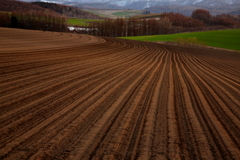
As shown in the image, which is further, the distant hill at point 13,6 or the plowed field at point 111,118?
the distant hill at point 13,6

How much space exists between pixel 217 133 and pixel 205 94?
10.3ft

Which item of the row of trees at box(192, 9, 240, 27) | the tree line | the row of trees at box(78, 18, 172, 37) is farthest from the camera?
the row of trees at box(192, 9, 240, 27)

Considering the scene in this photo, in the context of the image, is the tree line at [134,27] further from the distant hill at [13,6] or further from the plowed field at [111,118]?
the plowed field at [111,118]

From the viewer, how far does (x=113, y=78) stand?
27.2ft

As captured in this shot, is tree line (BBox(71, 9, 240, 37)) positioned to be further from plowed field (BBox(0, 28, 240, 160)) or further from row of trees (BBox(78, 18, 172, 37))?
plowed field (BBox(0, 28, 240, 160))

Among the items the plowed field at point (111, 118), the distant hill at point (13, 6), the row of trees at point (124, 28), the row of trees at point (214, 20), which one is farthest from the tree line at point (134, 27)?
the plowed field at point (111, 118)

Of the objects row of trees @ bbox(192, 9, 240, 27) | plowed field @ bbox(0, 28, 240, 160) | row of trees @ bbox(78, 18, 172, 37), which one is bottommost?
plowed field @ bbox(0, 28, 240, 160)

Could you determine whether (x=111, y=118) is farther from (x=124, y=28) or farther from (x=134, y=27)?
(x=134, y=27)

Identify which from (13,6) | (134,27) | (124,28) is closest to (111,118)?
(124,28)

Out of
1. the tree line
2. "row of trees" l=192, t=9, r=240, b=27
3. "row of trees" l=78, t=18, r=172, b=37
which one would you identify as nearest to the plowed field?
the tree line

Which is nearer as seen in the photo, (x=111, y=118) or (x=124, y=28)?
(x=111, y=118)

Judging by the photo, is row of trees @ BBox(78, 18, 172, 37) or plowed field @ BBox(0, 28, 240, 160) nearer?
plowed field @ BBox(0, 28, 240, 160)

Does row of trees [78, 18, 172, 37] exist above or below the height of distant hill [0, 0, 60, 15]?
below

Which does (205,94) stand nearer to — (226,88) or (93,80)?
(226,88)
